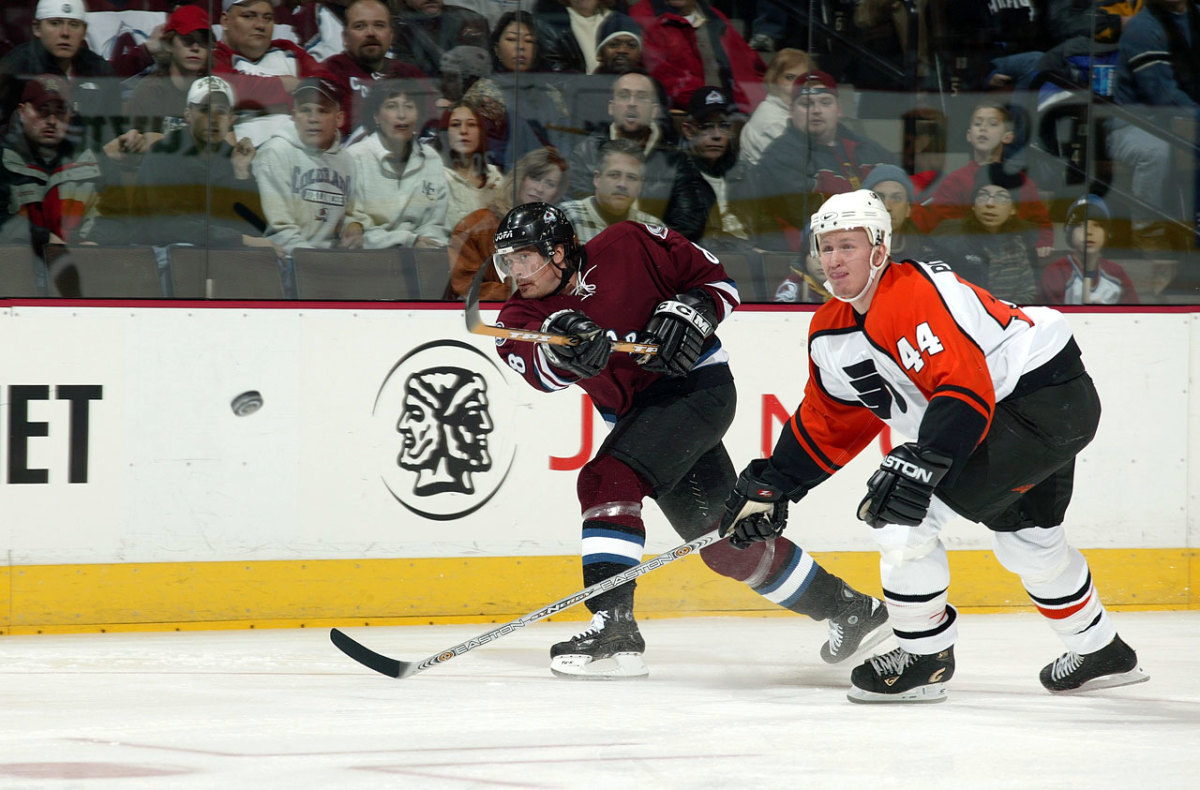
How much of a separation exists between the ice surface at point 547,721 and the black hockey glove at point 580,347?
661mm

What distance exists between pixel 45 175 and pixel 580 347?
1717mm

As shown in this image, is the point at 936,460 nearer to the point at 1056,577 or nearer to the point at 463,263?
the point at 1056,577

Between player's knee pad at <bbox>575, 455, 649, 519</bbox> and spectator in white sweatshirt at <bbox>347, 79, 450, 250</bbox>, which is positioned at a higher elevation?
spectator in white sweatshirt at <bbox>347, 79, 450, 250</bbox>

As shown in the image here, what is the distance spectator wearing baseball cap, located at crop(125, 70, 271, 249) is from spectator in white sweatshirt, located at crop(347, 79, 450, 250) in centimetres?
31

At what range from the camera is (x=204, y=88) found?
3.79 meters

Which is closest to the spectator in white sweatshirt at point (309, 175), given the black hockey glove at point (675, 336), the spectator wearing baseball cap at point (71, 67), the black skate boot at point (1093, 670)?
the spectator wearing baseball cap at point (71, 67)

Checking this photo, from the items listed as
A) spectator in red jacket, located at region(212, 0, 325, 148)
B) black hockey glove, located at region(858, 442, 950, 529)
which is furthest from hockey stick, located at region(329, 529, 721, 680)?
spectator in red jacket, located at region(212, 0, 325, 148)

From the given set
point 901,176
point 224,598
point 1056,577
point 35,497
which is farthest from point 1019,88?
point 35,497

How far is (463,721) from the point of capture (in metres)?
2.47

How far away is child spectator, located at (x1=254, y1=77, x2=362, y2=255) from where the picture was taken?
12.7 feet

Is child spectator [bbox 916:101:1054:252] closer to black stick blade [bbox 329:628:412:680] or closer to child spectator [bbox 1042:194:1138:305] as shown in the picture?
child spectator [bbox 1042:194:1138:305]

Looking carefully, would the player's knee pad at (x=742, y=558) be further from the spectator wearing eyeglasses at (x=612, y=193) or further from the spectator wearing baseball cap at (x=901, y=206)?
the spectator wearing baseball cap at (x=901, y=206)

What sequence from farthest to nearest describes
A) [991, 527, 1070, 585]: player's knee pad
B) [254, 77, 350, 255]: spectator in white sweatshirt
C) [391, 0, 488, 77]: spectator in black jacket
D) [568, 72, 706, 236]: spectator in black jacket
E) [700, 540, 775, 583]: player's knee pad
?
1. [568, 72, 706, 236]: spectator in black jacket
2. [391, 0, 488, 77]: spectator in black jacket
3. [254, 77, 350, 255]: spectator in white sweatshirt
4. [700, 540, 775, 583]: player's knee pad
5. [991, 527, 1070, 585]: player's knee pad

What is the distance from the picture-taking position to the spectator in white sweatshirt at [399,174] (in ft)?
13.0
